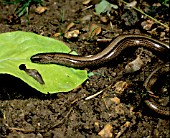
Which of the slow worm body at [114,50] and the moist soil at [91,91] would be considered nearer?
the moist soil at [91,91]

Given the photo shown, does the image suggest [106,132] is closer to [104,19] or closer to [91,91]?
[91,91]

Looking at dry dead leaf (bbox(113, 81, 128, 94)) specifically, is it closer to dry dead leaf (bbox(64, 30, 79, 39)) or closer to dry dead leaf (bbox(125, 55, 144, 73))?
dry dead leaf (bbox(125, 55, 144, 73))

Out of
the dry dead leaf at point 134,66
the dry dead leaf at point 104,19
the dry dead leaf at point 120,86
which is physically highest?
the dry dead leaf at point 104,19

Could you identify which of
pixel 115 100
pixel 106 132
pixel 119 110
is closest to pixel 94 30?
pixel 115 100

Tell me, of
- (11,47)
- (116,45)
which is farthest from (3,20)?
(116,45)

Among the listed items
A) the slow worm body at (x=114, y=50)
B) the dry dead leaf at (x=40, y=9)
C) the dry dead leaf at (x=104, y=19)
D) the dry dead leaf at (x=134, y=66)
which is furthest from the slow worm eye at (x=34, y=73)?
the dry dead leaf at (x=104, y=19)

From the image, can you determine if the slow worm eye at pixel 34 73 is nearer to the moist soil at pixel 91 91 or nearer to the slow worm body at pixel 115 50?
the moist soil at pixel 91 91

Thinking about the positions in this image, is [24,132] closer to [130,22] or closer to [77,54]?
[77,54]
